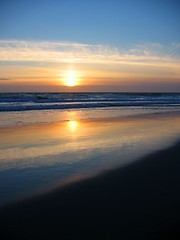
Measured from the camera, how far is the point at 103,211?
400 cm

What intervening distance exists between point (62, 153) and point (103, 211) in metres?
3.55

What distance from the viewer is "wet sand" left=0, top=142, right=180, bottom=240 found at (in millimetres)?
3461

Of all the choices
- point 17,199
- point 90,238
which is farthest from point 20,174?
point 90,238

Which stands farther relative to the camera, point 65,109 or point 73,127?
point 65,109

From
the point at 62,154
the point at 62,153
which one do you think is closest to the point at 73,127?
the point at 62,153

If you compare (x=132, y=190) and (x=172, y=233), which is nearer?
(x=172, y=233)

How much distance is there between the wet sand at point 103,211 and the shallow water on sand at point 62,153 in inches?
18.3

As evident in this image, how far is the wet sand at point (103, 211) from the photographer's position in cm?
346

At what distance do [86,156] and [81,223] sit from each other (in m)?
3.48

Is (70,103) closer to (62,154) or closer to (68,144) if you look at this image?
(68,144)

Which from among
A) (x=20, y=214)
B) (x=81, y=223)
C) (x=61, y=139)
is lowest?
(x=81, y=223)

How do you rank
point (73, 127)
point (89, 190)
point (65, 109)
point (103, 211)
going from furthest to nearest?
1. point (65, 109)
2. point (73, 127)
3. point (89, 190)
4. point (103, 211)

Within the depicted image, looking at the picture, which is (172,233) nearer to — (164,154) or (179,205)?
(179,205)

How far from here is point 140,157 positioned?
7133 millimetres
